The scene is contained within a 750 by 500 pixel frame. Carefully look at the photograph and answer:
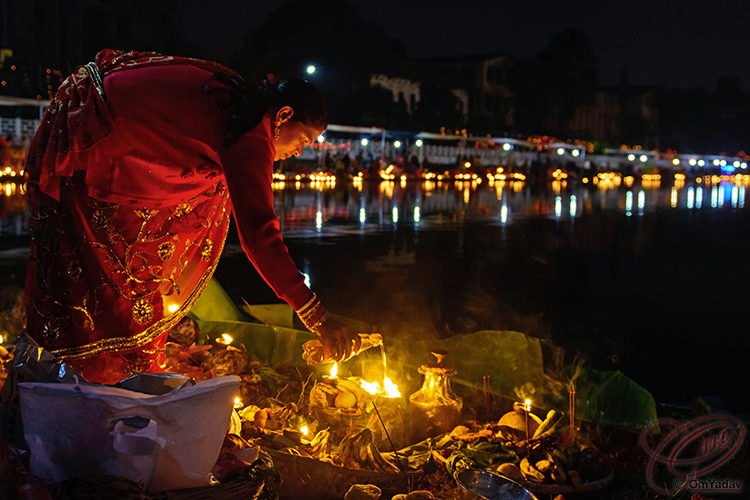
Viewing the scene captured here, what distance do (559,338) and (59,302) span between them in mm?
3447

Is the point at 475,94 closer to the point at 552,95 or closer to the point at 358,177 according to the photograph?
the point at 552,95

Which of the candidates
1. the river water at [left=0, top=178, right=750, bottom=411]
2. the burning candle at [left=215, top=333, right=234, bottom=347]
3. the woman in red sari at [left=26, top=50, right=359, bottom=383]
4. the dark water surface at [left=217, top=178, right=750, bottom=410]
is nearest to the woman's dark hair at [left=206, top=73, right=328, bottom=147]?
the woman in red sari at [left=26, top=50, right=359, bottom=383]

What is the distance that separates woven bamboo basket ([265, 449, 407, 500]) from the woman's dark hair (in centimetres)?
106

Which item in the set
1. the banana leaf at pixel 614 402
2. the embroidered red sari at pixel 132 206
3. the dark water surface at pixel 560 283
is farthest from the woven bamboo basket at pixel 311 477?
the dark water surface at pixel 560 283

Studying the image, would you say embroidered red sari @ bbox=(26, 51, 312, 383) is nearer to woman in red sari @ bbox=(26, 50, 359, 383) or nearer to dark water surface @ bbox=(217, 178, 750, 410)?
woman in red sari @ bbox=(26, 50, 359, 383)

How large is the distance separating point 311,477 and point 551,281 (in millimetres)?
5114

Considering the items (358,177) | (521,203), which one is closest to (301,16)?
(358,177)

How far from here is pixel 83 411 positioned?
4.85ft

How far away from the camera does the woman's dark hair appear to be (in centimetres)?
186

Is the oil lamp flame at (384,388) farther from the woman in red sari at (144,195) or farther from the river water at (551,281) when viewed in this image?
the river water at (551,281)

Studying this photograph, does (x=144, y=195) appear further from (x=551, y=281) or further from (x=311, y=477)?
(x=551, y=281)

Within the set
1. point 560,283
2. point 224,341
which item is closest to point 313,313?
point 224,341

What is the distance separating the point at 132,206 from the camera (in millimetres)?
2164

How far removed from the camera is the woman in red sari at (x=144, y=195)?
186 centimetres
